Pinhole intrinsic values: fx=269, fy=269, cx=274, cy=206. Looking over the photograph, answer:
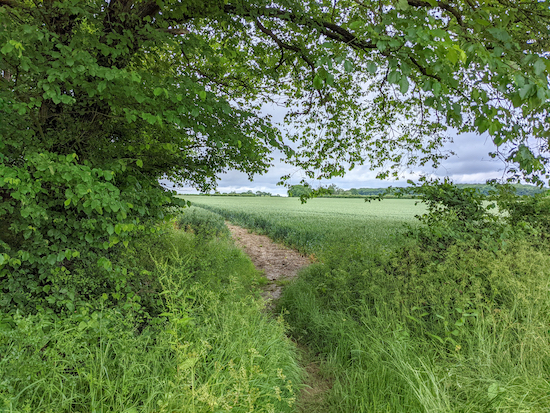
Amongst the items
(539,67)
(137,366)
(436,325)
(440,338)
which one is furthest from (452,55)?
(137,366)

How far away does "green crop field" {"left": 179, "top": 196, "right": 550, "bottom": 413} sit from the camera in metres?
2.63

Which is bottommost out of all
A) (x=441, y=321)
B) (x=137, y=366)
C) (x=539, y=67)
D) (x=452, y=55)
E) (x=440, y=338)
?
(x=441, y=321)

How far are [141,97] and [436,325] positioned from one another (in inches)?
186

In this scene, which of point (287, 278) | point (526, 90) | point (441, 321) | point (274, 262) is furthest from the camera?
point (274, 262)

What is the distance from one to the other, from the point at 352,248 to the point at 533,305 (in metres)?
3.20

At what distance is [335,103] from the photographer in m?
7.00

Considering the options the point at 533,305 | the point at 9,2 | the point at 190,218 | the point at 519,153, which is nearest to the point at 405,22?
the point at 519,153

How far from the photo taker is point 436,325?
3705 millimetres

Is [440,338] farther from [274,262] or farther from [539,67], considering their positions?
[274,262]

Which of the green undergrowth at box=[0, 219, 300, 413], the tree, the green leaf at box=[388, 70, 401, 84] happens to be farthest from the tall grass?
the green leaf at box=[388, 70, 401, 84]

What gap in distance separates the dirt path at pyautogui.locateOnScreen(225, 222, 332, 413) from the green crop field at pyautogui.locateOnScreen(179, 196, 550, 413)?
11 centimetres

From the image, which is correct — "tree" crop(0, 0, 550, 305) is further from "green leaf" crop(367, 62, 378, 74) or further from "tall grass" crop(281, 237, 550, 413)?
"tall grass" crop(281, 237, 550, 413)

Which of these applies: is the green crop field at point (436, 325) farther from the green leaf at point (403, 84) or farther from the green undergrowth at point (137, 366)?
the green leaf at point (403, 84)

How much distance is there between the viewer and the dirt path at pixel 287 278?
328cm
